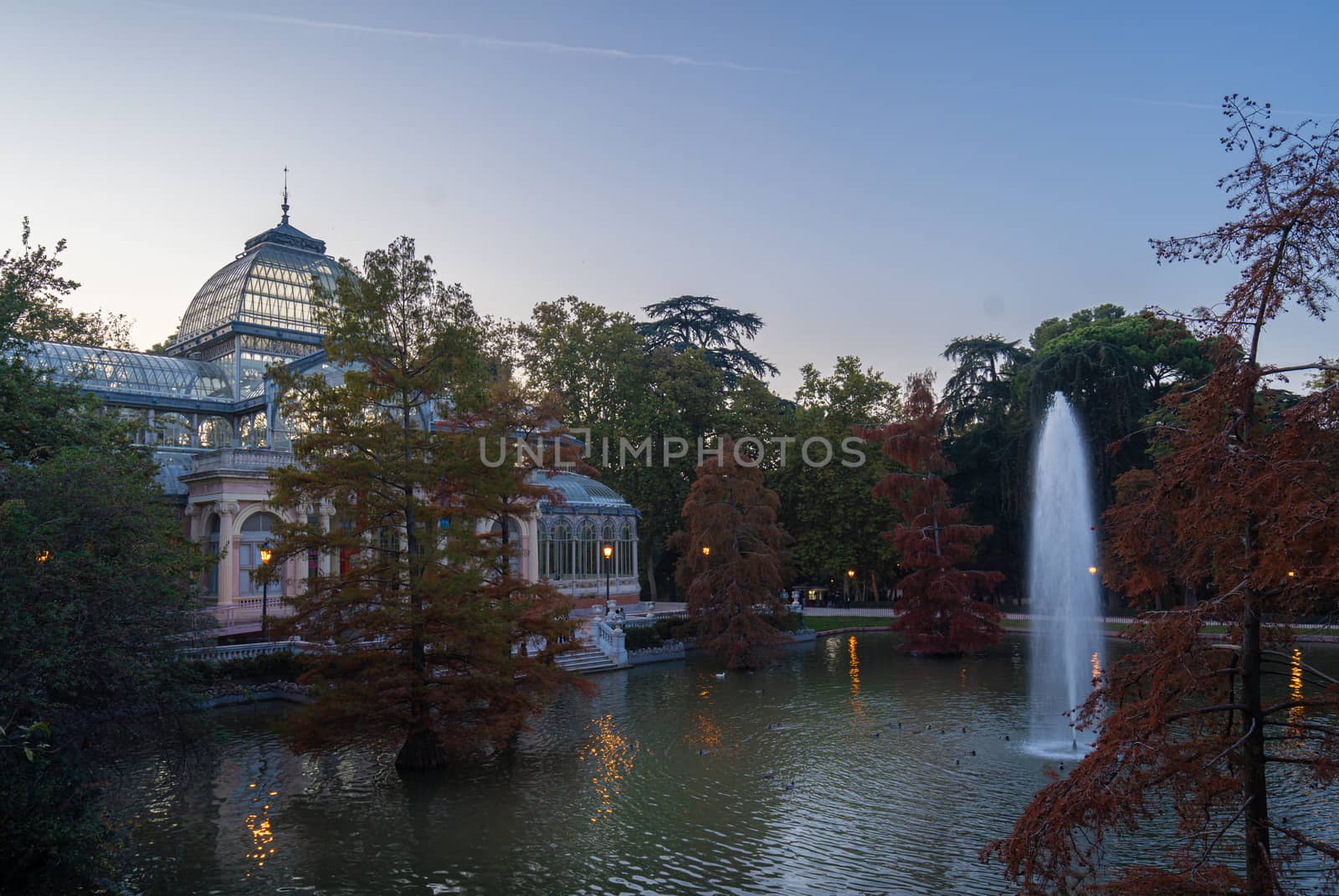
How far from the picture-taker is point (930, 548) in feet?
127

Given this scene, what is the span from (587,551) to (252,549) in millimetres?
16610

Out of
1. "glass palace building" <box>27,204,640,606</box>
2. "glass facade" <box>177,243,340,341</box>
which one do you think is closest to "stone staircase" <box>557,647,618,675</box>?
"glass palace building" <box>27,204,640,606</box>

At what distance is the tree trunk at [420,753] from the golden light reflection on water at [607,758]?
10.8ft

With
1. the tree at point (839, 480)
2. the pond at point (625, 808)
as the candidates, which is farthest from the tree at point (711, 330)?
the pond at point (625, 808)

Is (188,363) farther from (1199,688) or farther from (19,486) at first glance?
(1199,688)

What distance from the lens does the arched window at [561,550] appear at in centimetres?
4550

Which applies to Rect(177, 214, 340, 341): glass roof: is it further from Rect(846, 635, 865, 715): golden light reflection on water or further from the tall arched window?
Rect(846, 635, 865, 715): golden light reflection on water

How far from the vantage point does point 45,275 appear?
1947 centimetres

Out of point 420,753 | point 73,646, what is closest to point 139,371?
point 420,753

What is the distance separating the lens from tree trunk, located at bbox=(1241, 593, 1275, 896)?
282 inches

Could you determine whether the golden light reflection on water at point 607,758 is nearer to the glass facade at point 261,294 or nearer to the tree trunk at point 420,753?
the tree trunk at point 420,753

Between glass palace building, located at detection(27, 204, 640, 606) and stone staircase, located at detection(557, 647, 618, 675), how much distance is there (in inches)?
251

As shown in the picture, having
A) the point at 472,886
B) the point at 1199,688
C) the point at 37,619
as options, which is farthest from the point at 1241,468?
the point at 37,619

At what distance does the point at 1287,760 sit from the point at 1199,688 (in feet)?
2.67
